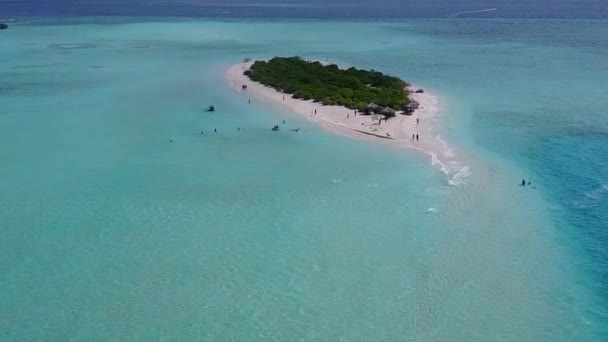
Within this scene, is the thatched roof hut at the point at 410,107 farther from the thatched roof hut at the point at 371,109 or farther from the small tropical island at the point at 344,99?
the thatched roof hut at the point at 371,109

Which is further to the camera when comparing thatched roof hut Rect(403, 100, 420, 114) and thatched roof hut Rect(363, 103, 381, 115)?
thatched roof hut Rect(403, 100, 420, 114)

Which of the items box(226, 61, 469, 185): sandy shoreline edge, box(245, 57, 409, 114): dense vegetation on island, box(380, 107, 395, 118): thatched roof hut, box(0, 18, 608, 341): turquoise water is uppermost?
box(245, 57, 409, 114): dense vegetation on island

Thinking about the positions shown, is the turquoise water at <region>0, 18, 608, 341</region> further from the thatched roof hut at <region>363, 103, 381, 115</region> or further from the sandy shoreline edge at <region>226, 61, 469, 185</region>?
the thatched roof hut at <region>363, 103, 381, 115</region>

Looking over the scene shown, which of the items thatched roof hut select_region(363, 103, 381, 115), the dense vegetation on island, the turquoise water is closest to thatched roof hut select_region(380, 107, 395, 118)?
thatched roof hut select_region(363, 103, 381, 115)

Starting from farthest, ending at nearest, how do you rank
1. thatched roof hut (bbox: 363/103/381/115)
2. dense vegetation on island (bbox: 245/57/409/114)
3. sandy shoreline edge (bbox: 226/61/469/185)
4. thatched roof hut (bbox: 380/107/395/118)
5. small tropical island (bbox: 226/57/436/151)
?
dense vegetation on island (bbox: 245/57/409/114) → thatched roof hut (bbox: 363/103/381/115) → thatched roof hut (bbox: 380/107/395/118) → small tropical island (bbox: 226/57/436/151) → sandy shoreline edge (bbox: 226/61/469/185)

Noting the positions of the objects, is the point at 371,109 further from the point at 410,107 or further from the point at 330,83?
the point at 330,83

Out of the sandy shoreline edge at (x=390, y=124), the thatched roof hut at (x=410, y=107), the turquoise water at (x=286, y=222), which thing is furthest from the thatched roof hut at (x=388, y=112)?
the turquoise water at (x=286, y=222)

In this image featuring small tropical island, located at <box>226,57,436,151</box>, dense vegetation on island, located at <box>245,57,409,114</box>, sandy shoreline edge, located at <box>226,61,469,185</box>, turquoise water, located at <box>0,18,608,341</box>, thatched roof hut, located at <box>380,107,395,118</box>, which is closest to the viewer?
turquoise water, located at <box>0,18,608,341</box>
